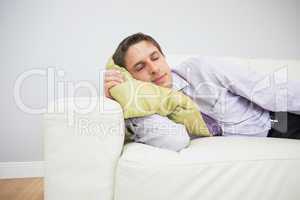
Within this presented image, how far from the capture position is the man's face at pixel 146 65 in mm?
1096

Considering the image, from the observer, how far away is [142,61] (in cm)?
111

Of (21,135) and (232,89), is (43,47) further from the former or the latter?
(232,89)

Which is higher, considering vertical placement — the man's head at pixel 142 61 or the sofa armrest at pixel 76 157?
the man's head at pixel 142 61

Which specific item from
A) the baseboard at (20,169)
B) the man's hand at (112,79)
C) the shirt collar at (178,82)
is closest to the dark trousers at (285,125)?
the shirt collar at (178,82)

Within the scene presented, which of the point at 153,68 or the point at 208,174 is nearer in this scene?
the point at 208,174

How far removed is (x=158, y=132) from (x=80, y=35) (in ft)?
3.46

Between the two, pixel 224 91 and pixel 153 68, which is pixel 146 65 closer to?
pixel 153 68

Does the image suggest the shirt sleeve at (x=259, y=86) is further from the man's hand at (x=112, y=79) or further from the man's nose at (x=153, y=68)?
the man's hand at (x=112, y=79)

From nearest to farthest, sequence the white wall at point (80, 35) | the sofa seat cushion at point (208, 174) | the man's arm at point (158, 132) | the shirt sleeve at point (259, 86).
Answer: the sofa seat cushion at point (208, 174), the man's arm at point (158, 132), the shirt sleeve at point (259, 86), the white wall at point (80, 35)

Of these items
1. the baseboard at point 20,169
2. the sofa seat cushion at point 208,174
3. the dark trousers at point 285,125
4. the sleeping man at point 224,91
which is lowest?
the baseboard at point 20,169

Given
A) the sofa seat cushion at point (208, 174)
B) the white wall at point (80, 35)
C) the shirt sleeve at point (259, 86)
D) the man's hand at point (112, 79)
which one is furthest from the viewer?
the white wall at point (80, 35)

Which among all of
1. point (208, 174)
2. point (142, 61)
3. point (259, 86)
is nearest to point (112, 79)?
point (142, 61)

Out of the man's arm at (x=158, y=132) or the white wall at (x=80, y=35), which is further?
the white wall at (x=80, y=35)

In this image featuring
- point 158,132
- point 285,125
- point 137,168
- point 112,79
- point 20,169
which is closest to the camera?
point 137,168
